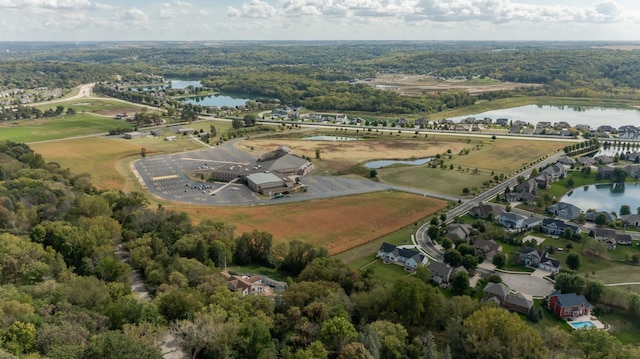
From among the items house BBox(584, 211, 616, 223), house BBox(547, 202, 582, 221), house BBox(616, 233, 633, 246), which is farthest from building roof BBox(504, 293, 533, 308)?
house BBox(584, 211, 616, 223)

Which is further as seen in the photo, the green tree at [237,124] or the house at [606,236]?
the green tree at [237,124]

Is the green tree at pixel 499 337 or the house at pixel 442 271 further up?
the green tree at pixel 499 337

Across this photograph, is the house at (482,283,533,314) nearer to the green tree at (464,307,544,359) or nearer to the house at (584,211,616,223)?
the green tree at (464,307,544,359)

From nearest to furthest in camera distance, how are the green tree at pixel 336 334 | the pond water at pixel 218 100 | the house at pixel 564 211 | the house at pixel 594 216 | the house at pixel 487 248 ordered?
the green tree at pixel 336 334, the house at pixel 487 248, the house at pixel 594 216, the house at pixel 564 211, the pond water at pixel 218 100

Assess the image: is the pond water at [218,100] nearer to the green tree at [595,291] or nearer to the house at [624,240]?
the house at [624,240]

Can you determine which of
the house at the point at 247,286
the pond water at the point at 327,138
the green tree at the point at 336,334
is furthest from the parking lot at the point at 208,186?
the green tree at the point at 336,334

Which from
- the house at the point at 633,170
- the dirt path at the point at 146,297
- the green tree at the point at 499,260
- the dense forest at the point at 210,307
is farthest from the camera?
the house at the point at 633,170

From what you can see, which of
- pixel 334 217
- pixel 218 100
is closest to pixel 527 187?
pixel 334 217
